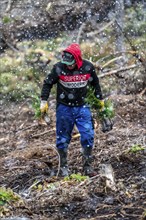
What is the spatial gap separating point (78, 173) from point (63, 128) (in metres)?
0.66

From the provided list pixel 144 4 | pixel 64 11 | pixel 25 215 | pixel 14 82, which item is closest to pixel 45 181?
pixel 25 215

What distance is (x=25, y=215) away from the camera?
5.15 metres

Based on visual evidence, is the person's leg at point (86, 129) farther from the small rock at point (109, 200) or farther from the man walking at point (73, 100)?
the small rock at point (109, 200)

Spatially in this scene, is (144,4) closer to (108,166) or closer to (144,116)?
(144,116)

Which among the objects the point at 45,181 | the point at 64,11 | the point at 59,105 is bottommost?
the point at 45,181

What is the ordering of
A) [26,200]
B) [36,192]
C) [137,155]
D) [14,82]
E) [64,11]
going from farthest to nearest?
[64,11] → [14,82] → [137,155] → [36,192] → [26,200]

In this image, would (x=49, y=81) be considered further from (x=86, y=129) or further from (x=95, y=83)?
(x=86, y=129)

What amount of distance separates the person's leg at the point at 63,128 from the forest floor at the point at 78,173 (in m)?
0.31

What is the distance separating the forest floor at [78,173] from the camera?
535 cm

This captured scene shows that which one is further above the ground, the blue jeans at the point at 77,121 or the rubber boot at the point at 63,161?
the blue jeans at the point at 77,121

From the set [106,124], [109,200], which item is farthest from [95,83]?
[109,200]

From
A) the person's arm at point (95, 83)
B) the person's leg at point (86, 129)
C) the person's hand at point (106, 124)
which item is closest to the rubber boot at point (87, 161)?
the person's leg at point (86, 129)

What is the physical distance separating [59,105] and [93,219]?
2226 mm

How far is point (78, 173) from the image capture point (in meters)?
6.95
